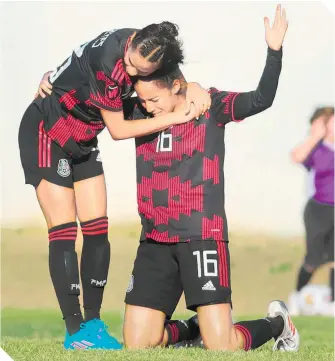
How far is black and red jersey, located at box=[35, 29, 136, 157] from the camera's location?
459 centimetres

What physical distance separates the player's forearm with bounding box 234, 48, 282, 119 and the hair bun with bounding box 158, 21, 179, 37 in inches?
19.2

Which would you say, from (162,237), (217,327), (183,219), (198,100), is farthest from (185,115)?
(217,327)

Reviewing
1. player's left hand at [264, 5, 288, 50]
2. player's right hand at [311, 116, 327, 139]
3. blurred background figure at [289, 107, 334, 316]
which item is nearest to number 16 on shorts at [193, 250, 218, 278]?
player's left hand at [264, 5, 288, 50]

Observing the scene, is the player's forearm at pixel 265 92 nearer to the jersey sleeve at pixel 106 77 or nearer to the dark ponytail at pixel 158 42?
the dark ponytail at pixel 158 42

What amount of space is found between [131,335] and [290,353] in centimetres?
87

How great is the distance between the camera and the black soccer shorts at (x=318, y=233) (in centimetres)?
826

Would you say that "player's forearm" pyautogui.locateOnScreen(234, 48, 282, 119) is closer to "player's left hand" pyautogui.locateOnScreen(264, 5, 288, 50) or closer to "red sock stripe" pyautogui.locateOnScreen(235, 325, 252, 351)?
"player's left hand" pyautogui.locateOnScreen(264, 5, 288, 50)

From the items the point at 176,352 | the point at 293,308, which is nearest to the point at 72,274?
the point at 176,352

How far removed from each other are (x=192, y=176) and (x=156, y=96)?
18.6 inches

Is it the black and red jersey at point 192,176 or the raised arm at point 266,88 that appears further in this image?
the black and red jersey at point 192,176

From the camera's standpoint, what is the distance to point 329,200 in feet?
27.0

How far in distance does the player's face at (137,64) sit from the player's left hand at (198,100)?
0.25 metres

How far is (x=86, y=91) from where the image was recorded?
4754 mm

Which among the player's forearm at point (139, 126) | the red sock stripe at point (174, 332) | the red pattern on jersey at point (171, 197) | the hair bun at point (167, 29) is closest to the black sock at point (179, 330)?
the red sock stripe at point (174, 332)
